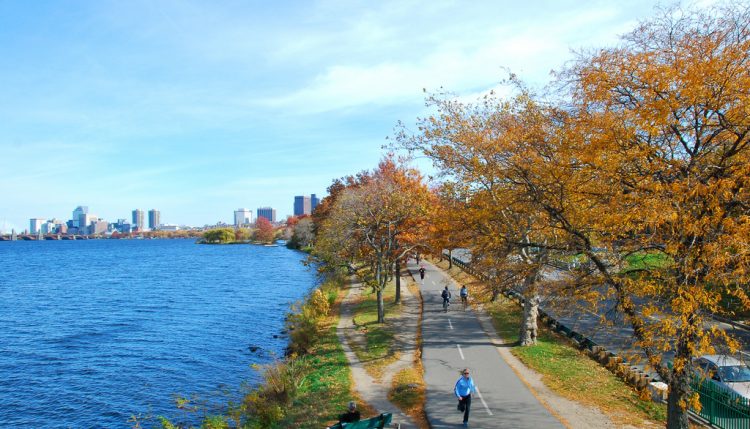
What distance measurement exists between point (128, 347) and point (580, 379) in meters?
26.1

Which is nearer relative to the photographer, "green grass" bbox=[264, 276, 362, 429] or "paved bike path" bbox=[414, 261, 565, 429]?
"paved bike path" bbox=[414, 261, 565, 429]

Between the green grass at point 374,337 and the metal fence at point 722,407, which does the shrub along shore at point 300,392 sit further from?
the metal fence at point 722,407

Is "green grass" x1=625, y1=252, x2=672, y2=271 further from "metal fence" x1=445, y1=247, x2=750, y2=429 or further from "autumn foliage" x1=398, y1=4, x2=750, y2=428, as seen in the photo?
"metal fence" x1=445, y1=247, x2=750, y2=429

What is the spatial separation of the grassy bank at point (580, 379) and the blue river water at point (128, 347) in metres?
11.0

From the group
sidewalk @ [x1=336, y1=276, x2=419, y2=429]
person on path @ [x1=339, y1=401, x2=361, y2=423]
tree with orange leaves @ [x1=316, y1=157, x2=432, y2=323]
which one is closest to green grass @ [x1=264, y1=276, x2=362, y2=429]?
sidewalk @ [x1=336, y1=276, x2=419, y2=429]

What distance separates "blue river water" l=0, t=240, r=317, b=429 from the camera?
2248 cm

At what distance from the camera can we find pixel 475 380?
1806cm

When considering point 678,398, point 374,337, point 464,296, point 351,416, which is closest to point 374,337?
point 374,337

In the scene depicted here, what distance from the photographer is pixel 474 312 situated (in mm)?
30797

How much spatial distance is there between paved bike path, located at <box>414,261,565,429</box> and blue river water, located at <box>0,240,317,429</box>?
301 inches

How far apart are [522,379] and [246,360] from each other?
16.2 m

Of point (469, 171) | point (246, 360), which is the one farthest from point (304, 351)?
point (469, 171)

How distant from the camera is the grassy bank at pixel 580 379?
1492cm

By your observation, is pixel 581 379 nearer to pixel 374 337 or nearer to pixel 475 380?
pixel 475 380
